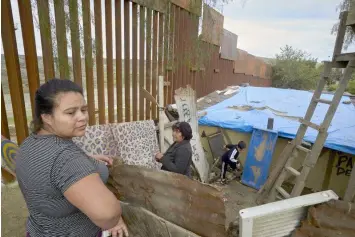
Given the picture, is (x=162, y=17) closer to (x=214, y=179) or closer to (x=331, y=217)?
(x=214, y=179)

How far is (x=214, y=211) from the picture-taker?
112cm

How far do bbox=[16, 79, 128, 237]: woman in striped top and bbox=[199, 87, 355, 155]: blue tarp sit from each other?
4206 millimetres

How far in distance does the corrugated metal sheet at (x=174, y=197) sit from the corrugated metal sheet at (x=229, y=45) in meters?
7.99

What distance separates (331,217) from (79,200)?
5.56ft

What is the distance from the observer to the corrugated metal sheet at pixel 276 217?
1.42 meters

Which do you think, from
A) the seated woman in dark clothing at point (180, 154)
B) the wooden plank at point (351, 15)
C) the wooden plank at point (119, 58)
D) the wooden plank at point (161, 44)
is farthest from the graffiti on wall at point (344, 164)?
the wooden plank at point (119, 58)

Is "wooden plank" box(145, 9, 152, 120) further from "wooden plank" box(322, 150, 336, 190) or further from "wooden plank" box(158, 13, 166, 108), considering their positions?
"wooden plank" box(322, 150, 336, 190)

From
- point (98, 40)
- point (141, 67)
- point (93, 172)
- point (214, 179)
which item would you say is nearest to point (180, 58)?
point (141, 67)

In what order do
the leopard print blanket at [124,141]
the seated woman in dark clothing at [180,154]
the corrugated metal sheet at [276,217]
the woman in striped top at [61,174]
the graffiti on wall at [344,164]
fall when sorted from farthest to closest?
the graffiti on wall at [344,164] → the leopard print blanket at [124,141] → the seated woman in dark clothing at [180,154] → the corrugated metal sheet at [276,217] → the woman in striped top at [61,174]

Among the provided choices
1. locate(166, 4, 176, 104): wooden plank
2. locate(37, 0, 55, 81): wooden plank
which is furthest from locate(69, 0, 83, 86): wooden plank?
locate(166, 4, 176, 104): wooden plank

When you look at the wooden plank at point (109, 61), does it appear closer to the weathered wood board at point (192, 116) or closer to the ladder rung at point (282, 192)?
the weathered wood board at point (192, 116)

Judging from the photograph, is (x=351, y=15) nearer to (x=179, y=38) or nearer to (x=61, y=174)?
(x=179, y=38)

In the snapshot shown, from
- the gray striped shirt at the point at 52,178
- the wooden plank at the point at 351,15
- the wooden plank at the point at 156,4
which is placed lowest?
the gray striped shirt at the point at 52,178

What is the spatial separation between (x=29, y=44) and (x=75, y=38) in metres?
0.50
